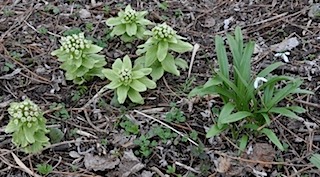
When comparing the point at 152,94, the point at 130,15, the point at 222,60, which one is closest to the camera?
the point at 222,60

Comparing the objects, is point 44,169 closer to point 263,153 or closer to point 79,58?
point 79,58

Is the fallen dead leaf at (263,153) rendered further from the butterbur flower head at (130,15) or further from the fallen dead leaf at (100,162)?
the butterbur flower head at (130,15)

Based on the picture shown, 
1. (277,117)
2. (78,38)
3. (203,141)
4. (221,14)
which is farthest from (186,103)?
(221,14)

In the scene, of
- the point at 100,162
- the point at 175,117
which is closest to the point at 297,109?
the point at 175,117

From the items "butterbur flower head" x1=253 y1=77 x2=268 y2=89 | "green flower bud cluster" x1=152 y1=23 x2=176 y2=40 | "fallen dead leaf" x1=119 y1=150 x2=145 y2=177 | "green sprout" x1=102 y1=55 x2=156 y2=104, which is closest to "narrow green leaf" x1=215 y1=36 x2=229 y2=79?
"butterbur flower head" x1=253 y1=77 x2=268 y2=89

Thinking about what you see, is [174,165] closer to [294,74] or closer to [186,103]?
[186,103]

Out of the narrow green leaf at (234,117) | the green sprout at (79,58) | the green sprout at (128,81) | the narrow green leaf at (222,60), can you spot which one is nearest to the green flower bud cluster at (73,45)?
the green sprout at (79,58)
